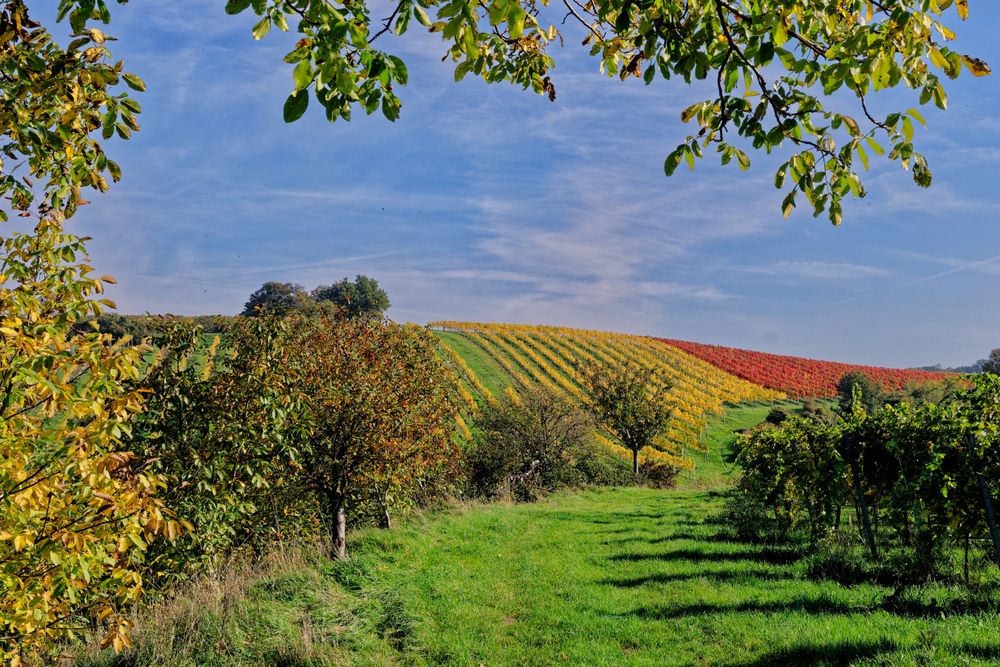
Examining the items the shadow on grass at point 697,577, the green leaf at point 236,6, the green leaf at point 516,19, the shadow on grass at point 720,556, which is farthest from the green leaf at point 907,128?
the shadow on grass at point 720,556

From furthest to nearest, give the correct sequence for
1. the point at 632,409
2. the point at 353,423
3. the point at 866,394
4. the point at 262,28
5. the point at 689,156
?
1. the point at 866,394
2. the point at 632,409
3. the point at 353,423
4. the point at 689,156
5. the point at 262,28

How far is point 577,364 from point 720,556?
4663 cm

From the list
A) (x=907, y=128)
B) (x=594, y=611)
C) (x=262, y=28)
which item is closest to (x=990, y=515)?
(x=594, y=611)

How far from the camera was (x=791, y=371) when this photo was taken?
2736 inches

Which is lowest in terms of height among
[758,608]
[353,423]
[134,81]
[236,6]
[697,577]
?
[697,577]

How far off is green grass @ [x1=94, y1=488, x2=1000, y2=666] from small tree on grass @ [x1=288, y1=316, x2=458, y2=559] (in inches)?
50.7

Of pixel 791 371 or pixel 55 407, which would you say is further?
pixel 791 371

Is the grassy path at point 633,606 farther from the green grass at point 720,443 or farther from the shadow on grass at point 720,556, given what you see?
the green grass at point 720,443

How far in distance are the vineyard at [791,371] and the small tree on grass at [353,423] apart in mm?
58185

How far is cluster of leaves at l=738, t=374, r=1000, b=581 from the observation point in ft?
27.8

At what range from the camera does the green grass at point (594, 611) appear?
6.41 metres

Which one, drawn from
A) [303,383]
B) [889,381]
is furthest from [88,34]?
[889,381]

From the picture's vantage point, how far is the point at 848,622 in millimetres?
6844

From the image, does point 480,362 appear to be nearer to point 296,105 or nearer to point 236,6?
point 236,6
